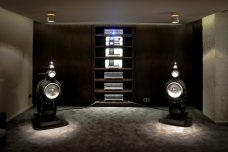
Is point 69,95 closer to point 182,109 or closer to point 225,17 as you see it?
point 182,109

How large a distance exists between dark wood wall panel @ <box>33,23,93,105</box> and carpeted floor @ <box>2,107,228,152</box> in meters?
1.09

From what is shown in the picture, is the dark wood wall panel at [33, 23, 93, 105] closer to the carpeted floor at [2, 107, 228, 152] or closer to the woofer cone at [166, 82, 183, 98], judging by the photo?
the carpeted floor at [2, 107, 228, 152]

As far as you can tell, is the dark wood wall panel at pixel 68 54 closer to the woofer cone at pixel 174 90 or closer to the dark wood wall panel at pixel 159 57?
the dark wood wall panel at pixel 159 57

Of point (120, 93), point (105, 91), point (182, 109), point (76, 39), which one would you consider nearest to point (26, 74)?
point (76, 39)

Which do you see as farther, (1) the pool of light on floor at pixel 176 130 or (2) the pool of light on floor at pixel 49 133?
(1) the pool of light on floor at pixel 176 130

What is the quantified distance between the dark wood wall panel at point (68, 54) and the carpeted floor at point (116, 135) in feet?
3.56

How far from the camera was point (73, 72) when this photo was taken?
237 inches

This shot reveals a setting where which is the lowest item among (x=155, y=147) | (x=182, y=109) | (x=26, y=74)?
(x=155, y=147)

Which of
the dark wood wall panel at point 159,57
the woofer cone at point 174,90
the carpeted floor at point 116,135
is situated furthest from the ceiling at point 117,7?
the carpeted floor at point 116,135

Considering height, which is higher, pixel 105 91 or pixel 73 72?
pixel 73 72

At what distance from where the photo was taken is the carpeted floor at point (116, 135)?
10.6 feet

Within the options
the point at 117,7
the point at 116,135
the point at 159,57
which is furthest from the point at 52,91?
the point at 159,57

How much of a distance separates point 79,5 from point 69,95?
2.90m

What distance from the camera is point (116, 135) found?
12.4ft
